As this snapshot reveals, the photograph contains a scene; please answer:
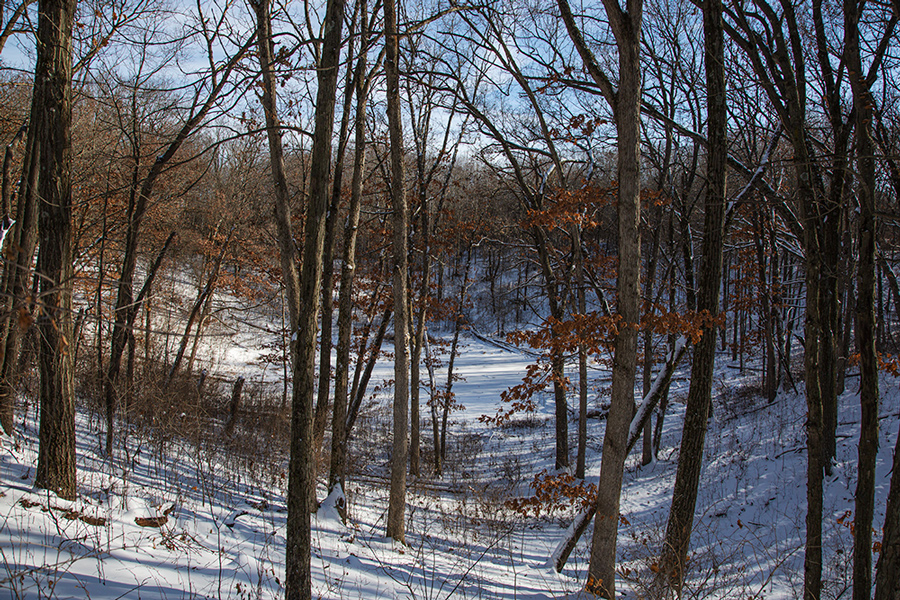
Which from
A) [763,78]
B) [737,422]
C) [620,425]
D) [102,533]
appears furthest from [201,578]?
[737,422]

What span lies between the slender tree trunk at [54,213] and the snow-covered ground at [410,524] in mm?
348

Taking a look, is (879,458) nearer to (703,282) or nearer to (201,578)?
(703,282)

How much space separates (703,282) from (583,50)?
305 cm

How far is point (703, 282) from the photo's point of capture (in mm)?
5578

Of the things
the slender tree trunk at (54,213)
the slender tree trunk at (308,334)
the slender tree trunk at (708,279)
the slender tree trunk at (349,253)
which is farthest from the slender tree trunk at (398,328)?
the slender tree trunk at (54,213)

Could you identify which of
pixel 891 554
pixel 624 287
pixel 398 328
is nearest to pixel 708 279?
pixel 624 287

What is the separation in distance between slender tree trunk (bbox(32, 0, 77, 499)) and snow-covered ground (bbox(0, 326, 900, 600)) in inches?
13.7

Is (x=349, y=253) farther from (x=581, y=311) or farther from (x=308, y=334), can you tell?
(x=581, y=311)

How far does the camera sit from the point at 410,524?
8.02m

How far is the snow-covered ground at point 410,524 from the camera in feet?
13.0

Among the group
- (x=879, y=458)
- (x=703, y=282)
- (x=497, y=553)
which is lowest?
(x=497, y=553)

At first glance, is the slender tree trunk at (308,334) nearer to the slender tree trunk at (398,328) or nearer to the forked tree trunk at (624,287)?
the forked tree trunk at (624,287)

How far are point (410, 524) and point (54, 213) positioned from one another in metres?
6.50

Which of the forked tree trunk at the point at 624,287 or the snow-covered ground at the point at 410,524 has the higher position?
the forked tree trunk at the point at 624,287
